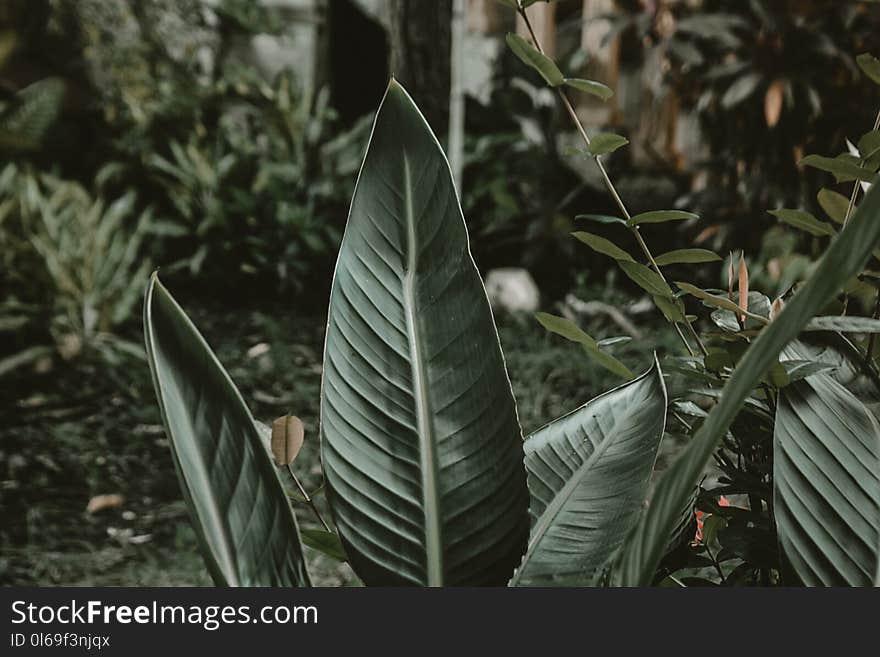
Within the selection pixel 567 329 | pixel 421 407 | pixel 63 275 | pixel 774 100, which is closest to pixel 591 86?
pixel 567 329

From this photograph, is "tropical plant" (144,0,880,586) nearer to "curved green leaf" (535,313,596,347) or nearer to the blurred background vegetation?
"curved green leaf" (535,313,596,347)

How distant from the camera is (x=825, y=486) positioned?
45 centimetres

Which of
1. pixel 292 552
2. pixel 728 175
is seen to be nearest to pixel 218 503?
pixel 292 552

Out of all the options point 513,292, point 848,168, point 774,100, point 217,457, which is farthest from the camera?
point 513,292

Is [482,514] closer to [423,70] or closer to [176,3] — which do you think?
[423,70]

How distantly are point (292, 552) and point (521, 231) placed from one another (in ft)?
15.3

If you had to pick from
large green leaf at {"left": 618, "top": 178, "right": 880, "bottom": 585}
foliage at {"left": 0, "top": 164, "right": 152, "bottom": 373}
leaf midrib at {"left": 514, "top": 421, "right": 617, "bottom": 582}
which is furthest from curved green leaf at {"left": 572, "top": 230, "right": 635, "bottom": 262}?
foliage at {"left": 0, "top": 164, "right": 152, "bottom": 373}

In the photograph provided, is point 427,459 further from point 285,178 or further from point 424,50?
point 285,178

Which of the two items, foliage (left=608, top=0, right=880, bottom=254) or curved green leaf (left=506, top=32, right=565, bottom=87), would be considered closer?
curved green leaf (left=506, top=32, right=565, bottom=87)

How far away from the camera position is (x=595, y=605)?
376 millimetres

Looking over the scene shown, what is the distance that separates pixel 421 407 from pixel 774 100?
414cm

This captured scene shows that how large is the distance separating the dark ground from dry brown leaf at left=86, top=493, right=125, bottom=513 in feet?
0.05

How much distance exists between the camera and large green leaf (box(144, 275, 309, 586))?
1.37 ft

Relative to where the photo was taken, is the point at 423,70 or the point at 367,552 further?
the point at 423,70
